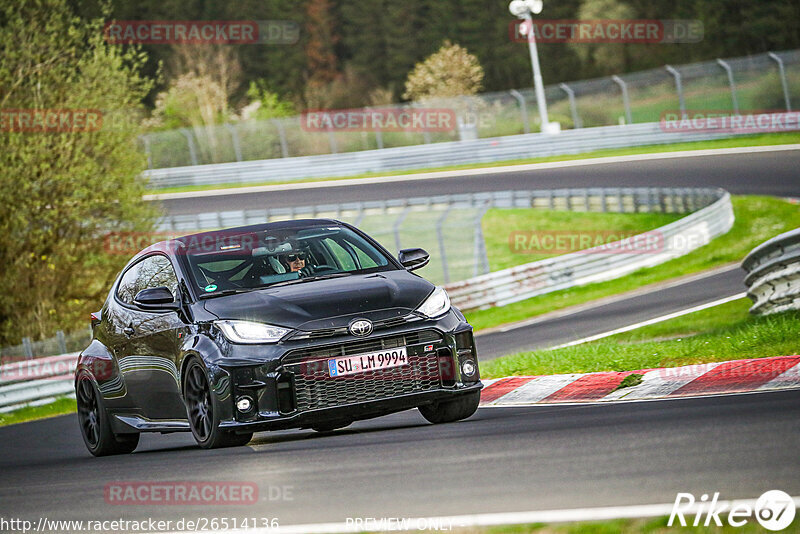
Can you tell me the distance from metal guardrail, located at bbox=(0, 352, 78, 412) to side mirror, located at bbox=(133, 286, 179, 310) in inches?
410

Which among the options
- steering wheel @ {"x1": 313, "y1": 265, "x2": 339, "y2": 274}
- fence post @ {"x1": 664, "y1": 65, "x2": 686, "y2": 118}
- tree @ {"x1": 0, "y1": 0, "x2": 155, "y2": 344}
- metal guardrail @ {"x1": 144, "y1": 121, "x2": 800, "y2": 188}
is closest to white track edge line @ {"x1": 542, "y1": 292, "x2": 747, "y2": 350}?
steering wheel @ {"x1": 313, "y1": 265, "x2": 339, "y2": 274}

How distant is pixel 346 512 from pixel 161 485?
74.8 inches

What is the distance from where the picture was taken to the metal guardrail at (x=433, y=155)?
41.3 meters

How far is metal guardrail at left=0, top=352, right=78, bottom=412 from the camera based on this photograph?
59.6ft

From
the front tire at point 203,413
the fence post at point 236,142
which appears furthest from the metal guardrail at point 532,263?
the fence post at point 236,142

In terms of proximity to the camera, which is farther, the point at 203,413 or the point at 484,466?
the point at 203,413

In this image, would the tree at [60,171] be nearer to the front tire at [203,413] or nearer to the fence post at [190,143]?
the front tire at [203,413]

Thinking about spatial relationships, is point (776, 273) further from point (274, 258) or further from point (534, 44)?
point (534, 44)

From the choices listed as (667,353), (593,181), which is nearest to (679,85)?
(593,181)

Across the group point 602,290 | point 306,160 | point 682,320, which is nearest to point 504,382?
point 682,320

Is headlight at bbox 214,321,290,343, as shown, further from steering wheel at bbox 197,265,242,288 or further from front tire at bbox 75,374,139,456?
front tire at bbox 75,374,139,456

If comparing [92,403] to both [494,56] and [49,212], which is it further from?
[494,56]

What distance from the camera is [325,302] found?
790 centimetres

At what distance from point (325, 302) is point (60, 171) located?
660 inches
